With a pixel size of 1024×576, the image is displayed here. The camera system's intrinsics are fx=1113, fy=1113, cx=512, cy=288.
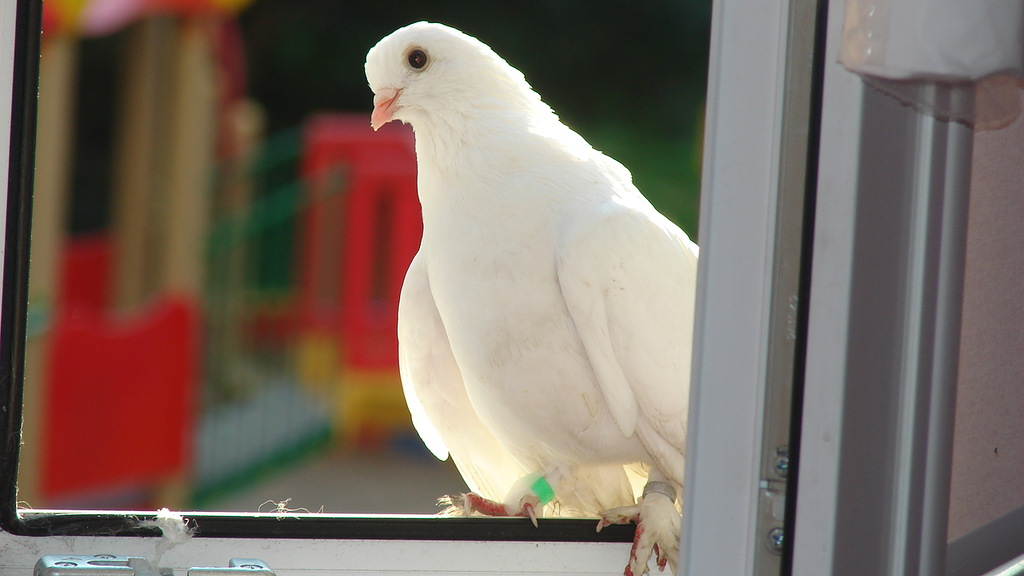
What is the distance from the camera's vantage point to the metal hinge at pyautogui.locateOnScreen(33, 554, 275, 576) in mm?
997

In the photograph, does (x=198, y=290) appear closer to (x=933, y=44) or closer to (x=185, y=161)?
(x=185, y=161)

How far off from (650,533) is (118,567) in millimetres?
614

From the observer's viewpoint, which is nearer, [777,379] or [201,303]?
[777,379]

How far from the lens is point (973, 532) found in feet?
2.41

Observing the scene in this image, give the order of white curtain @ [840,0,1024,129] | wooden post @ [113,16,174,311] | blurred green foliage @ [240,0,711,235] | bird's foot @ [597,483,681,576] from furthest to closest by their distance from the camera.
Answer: blurred green foliage @ [240,0,711,235]
wooden post @ [113,16,174,311]
bird's foot @ [597,483,681,576]
white curtain @ [840,0,1024,129]

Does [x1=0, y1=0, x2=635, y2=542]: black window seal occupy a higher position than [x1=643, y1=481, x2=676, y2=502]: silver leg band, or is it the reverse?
[x1=0, y1=0, x2=635, y2=542]: black window seal

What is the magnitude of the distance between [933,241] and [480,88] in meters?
1.17

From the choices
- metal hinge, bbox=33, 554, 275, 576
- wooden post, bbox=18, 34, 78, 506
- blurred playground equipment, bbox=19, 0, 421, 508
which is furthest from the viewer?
blurred playground equipment, bbox=19, 0, 421, 508

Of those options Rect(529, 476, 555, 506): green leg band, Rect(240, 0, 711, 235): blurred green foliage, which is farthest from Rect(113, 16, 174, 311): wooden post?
Rect(529, 476, 555, 506): green leg band

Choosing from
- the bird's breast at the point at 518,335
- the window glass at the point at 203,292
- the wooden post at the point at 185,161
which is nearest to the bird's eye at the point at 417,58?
the bird's breast at the point at 518,335

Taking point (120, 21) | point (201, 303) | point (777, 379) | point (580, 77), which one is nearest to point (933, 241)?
point (777, 379)

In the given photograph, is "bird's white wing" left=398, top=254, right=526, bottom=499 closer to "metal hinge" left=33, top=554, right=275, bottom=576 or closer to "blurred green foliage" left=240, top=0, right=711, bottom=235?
"metal hinge" left=33, top=554, right=275, bottom=576

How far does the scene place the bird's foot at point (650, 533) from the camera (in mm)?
1273

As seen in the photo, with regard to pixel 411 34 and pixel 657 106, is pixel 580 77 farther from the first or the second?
pixel 411 34
